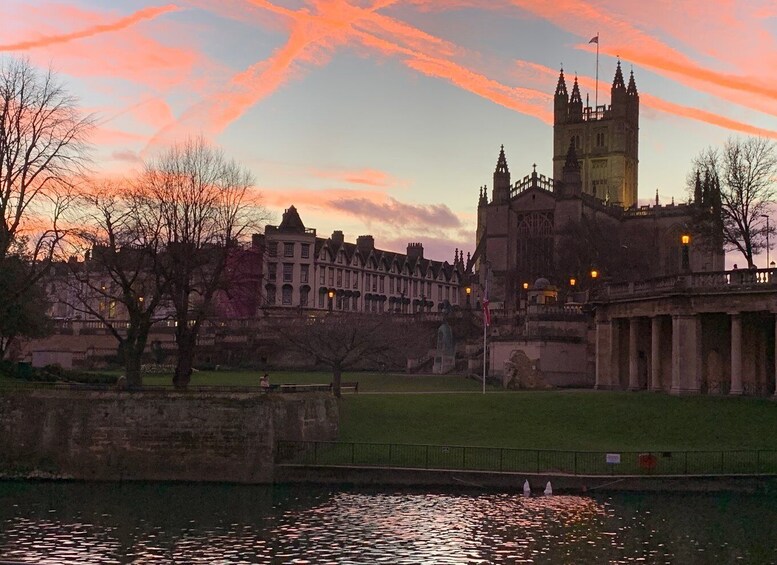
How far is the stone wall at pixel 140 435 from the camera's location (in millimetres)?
46469

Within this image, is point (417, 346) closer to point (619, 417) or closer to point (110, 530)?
point (619, 417)

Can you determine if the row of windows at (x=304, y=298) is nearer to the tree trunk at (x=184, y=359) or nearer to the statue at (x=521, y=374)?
the statue at (x=521, y=374)

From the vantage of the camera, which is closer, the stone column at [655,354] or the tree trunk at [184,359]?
the tree trunk at [184,359]

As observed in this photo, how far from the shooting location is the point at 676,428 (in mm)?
50656

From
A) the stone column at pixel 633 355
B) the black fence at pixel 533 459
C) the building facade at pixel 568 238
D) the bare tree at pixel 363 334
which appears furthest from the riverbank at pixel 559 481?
the building facade at pixel 568 238

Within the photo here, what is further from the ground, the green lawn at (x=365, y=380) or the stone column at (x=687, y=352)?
the stone column at (x=687, y=352)

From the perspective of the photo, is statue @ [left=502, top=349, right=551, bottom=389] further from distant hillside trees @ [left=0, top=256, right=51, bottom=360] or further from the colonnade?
distant hillside trees @ [left=0, top=256, right=51, bottom=360]

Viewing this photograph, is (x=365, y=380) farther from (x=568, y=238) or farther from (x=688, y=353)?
(x=568, y=238)

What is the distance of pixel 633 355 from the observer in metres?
64.3

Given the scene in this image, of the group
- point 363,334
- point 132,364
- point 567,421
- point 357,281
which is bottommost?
point 567,421

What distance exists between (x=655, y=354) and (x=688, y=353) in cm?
358

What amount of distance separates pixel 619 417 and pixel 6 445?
31476 mm

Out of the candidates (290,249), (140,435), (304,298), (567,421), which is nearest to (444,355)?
(567,421)

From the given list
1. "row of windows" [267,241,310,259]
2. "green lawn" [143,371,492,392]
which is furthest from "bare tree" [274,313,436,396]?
"row of windows" [267,241,310,259]
